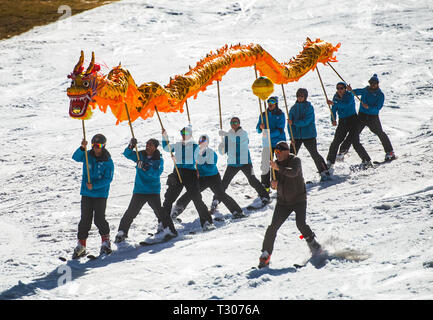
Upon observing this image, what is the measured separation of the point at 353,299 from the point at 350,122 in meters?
5.47

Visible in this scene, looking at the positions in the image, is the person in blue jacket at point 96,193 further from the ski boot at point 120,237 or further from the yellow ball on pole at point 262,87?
the yellow ball on pole at point 262,87

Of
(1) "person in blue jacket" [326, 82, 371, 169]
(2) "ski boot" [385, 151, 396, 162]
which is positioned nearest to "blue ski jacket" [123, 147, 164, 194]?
(1) "person in blue jacket" [326, 82, 371, 169]

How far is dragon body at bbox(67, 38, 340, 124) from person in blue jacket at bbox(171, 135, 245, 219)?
714mm

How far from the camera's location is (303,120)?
9500 millimetres

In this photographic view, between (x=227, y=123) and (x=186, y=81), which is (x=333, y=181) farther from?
(x=227, y=123)

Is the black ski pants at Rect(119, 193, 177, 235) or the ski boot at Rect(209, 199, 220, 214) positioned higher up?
the black ski pants at Rect(119, 193, 177, 235)

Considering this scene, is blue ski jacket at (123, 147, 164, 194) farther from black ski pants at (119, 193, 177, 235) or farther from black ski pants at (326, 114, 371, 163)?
black ski pants at (326, 114, 371, 163)

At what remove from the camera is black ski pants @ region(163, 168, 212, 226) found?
8.07m

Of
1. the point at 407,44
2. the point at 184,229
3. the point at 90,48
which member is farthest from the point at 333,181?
the point at 90,48

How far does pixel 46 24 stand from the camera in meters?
23.2

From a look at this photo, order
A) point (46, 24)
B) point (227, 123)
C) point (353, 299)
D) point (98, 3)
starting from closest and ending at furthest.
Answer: point (353, 299) → point (227, 123) → point (46, 24) → point (98, 3)

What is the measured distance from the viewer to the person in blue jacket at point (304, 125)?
949 centimetres

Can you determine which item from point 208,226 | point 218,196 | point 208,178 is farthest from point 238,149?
point 208,226

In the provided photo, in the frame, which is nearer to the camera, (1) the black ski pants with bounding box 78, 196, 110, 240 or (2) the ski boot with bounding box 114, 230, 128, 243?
(1) the black ski pants with bounding box 78, 196, 110, 240
